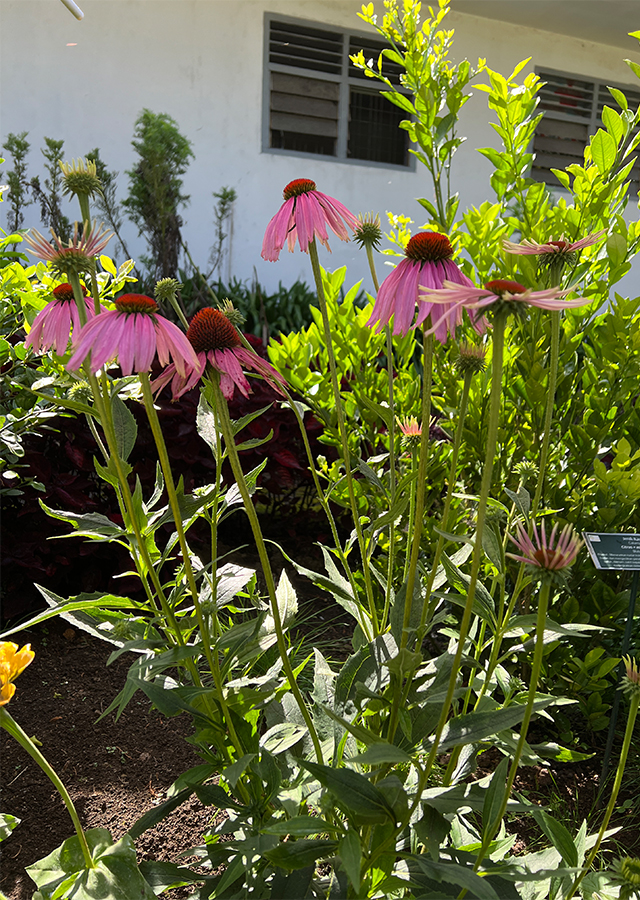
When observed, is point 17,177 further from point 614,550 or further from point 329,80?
point 614,550

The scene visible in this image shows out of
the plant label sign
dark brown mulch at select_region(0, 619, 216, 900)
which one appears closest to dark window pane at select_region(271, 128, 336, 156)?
dark brown mulch at select_region(0, 619, 216, 900)

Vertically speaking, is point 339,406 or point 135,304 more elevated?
point 135,304

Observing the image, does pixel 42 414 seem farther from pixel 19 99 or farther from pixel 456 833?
pixel 19 99

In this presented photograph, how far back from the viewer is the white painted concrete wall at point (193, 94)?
3.94 meters

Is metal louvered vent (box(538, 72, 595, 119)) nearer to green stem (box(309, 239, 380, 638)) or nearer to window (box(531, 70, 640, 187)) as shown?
window (box(531, 70, 640, 187))

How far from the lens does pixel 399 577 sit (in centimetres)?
171

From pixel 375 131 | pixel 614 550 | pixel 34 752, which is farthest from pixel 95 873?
pixel 375 131

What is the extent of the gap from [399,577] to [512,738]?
34.5 inches

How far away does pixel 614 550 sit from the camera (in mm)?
1251

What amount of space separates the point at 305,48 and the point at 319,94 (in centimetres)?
29

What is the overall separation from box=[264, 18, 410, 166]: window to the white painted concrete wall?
0.11 m

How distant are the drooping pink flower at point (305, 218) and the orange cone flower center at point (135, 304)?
271 millimetres

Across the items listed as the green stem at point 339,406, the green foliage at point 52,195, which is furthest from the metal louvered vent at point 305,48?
the green stem at point 339,406

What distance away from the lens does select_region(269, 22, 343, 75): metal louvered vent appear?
14.9ft
